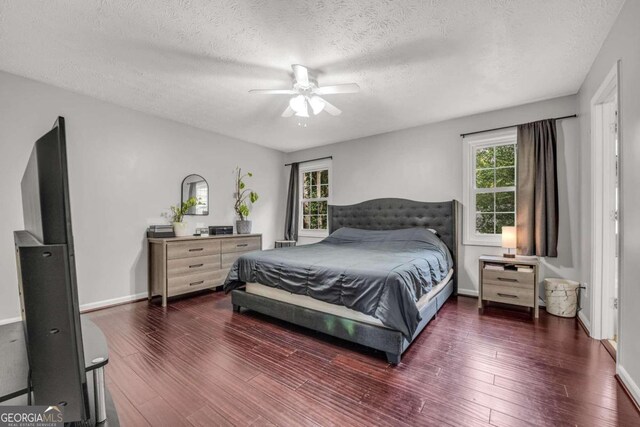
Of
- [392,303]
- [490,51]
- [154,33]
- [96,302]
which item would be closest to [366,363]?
[392,303]

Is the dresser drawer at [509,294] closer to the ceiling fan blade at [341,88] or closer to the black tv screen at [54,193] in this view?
the ceiling fan blade at [341,88]

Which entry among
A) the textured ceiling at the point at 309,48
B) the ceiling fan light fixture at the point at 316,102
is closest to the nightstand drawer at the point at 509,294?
the textured ceiling at the point at 309,48

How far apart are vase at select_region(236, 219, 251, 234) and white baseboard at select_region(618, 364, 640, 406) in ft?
14.7

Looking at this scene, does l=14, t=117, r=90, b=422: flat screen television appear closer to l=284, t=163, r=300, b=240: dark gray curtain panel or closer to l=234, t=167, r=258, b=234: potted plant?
l=234, t=167, r=258, b=234: potted plant

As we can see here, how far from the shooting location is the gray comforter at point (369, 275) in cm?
214

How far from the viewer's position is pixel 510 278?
125 inches

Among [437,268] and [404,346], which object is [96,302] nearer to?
[404,346]

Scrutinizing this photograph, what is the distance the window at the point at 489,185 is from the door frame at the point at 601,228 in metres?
1.09

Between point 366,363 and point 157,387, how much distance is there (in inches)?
57.6

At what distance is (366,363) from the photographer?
7.02 feet

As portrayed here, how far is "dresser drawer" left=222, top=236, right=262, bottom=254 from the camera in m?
4.26

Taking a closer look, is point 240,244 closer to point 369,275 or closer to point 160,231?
point 160,231

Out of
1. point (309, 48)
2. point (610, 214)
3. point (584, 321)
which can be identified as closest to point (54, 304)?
point (309, 48)

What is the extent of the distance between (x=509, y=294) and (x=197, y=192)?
446 centimetres
